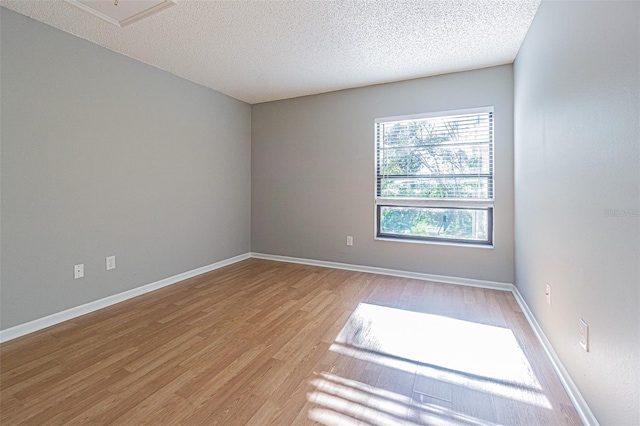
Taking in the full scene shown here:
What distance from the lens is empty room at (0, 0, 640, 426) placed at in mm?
1468

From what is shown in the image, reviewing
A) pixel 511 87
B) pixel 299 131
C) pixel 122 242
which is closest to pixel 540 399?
pixel 511 87

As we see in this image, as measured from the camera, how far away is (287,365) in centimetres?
191

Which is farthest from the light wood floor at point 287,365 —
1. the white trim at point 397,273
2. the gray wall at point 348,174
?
the gray wall at point 348,174

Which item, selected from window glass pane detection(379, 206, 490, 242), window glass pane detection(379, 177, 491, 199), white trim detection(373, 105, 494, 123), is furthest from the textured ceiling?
window glass pane detection(379, 206, 490, 242)

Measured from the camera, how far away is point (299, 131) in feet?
14.7

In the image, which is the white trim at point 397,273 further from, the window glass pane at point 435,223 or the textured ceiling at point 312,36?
the textured ceiling at point 312,36

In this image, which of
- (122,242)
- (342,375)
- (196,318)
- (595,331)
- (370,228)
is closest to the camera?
(595,331)

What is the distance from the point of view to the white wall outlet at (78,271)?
2.68 m

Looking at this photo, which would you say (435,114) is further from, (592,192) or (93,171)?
(93,171)

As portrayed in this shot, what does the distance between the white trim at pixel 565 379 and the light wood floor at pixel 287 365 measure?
41mm

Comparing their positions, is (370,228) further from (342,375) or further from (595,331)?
(595,331)

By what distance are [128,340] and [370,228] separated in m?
2.89

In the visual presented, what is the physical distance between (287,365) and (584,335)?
1.63m

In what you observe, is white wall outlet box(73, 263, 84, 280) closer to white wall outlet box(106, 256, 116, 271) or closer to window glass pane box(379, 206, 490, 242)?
white wall outlet box(106, 256, 116, 271)
